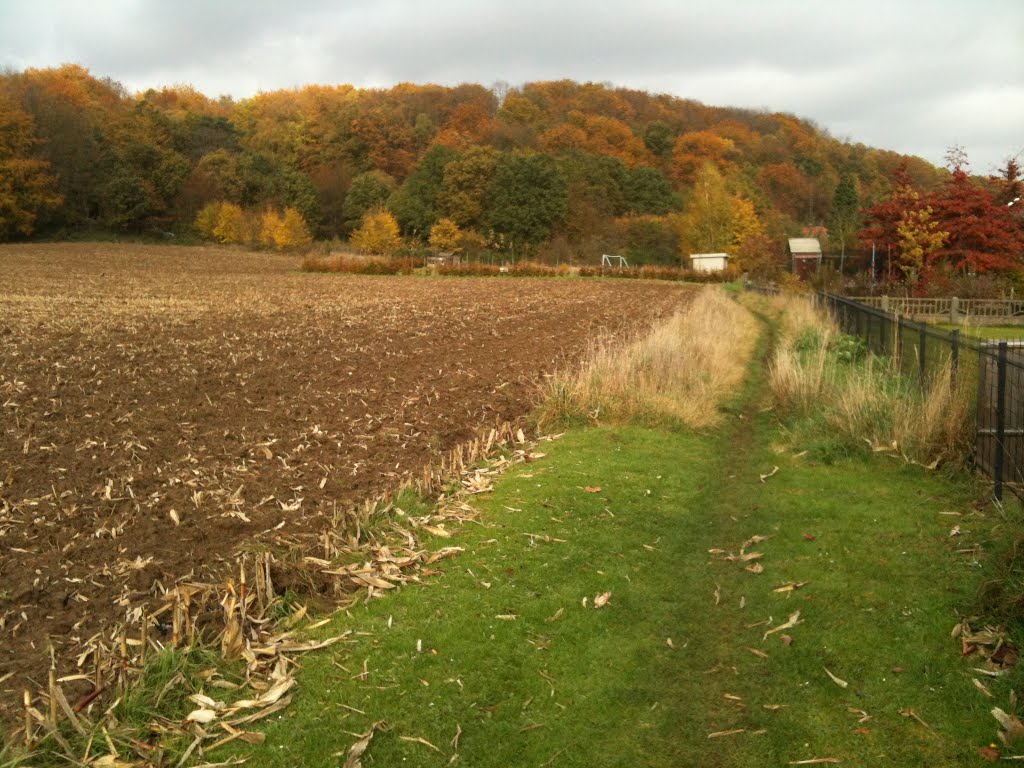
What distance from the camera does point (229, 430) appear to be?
11.4m

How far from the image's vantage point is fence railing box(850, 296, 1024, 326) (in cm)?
3036

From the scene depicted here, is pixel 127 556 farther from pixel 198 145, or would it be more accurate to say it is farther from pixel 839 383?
pixel 198 145

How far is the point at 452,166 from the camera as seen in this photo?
8000 centimetres

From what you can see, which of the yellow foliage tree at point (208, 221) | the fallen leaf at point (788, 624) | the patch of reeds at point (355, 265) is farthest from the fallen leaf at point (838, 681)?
the yellow foliage tree at point (208, 221)

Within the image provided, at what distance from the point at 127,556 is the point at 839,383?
374 inches

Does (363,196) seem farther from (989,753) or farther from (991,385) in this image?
(989,753)

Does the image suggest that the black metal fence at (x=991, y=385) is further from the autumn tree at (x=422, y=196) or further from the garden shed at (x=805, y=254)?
the autumn tree at (x=422, y=196)

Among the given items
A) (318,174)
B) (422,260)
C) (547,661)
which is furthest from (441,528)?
(318,174)

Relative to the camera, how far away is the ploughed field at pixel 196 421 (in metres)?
7.04

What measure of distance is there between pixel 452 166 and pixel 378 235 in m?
12.1

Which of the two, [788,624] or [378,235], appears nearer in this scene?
[788,624]

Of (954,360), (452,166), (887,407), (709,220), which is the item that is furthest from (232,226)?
(954,360)

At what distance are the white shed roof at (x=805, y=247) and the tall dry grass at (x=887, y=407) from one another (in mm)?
49401

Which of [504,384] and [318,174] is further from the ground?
[318,174]
